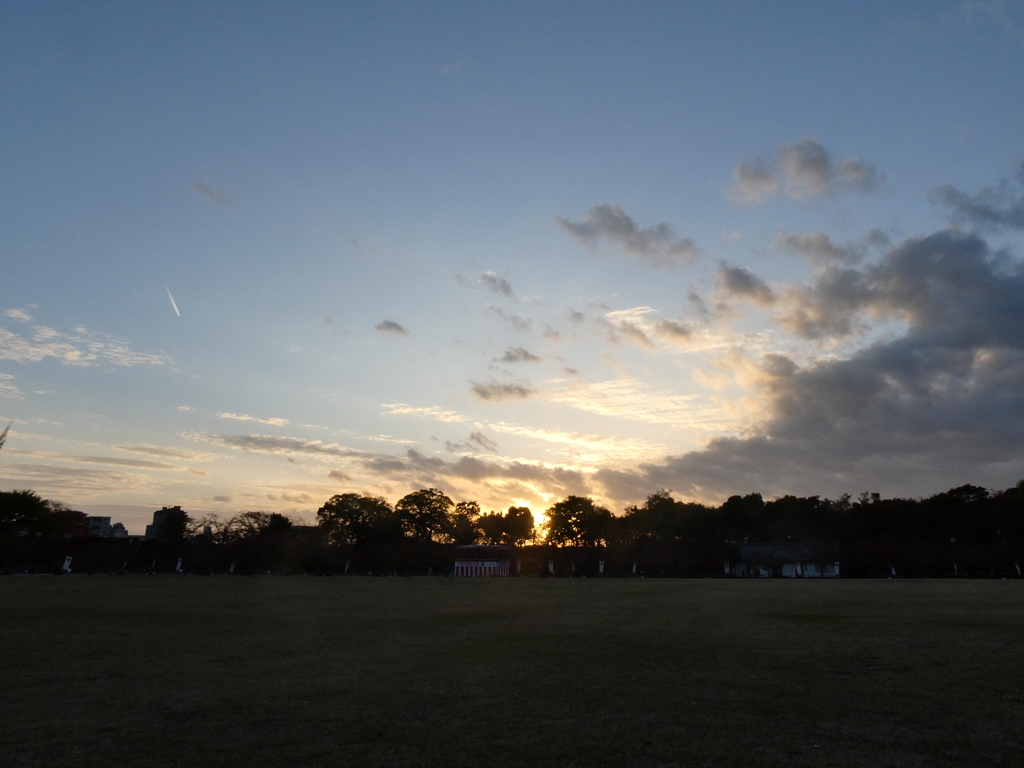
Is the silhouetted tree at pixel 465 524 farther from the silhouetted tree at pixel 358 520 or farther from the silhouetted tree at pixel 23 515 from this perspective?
the silhouetted tree at pixel 23 515

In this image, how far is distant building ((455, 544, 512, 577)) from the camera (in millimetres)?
93000

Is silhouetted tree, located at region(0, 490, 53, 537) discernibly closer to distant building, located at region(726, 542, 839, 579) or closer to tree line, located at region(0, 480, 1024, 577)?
tree line, located at region(0, 480, 1024, 577)

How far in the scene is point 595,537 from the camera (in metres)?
119

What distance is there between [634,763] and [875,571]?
274ft

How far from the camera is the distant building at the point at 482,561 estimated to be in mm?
93000

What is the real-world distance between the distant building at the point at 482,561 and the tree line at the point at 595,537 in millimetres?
1897

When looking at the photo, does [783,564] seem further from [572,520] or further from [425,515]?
[425,515]

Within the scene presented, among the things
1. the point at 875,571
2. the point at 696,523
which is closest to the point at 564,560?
the point at 696,523

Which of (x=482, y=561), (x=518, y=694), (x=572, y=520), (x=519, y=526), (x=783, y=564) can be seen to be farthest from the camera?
(x=519, y=526)

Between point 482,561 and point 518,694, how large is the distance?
88.8m

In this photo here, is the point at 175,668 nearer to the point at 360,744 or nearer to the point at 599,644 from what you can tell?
the point at 360,744

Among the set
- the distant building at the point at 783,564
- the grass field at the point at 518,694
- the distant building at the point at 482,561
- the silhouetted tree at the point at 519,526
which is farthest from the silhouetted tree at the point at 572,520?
the grass field at the point at 518,694

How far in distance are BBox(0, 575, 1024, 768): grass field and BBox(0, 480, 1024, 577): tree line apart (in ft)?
231

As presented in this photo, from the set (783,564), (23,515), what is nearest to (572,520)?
(783,564)
